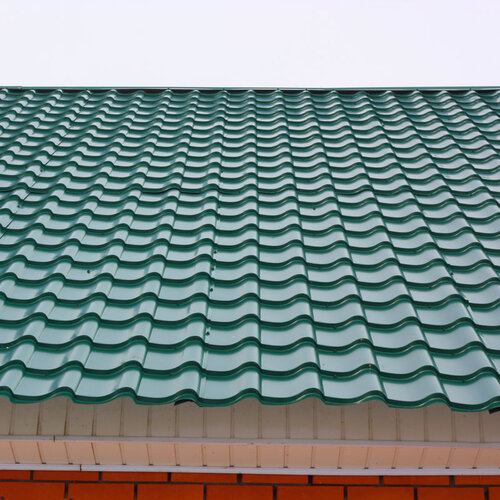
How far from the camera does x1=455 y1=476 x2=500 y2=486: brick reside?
321 centimetres

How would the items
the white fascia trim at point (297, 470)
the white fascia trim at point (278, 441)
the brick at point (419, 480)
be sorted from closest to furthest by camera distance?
the white fascia trim at point (278, 441) → the white fascia trim at point (297, 470) → the brick at point (419, 480)

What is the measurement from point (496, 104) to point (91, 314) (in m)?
4.87

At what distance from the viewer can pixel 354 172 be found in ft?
16.7

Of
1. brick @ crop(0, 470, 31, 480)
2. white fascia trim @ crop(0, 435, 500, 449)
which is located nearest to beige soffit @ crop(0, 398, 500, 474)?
white fascia trim @ crop(0, 435, 500, 449)

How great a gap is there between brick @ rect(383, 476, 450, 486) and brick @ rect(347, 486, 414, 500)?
0.11ft

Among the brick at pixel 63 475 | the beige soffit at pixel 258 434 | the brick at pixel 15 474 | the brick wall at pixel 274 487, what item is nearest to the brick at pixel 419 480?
the brick wall at pixel 274 487

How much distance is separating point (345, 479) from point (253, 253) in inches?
57.9

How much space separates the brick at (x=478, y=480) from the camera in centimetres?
321

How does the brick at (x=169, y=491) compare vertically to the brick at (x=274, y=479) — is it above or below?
below

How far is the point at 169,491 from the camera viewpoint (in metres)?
3.21

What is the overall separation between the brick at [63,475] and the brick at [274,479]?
0.78 meters

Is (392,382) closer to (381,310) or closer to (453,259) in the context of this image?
(381,310)

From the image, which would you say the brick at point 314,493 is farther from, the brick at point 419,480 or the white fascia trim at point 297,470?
the brick at point 419,480

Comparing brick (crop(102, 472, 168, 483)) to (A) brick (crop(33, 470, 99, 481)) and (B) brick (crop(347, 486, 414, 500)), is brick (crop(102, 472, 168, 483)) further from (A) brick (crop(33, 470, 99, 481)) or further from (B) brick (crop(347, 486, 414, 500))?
(B) brick (crop(347, 486, 414, 500))
